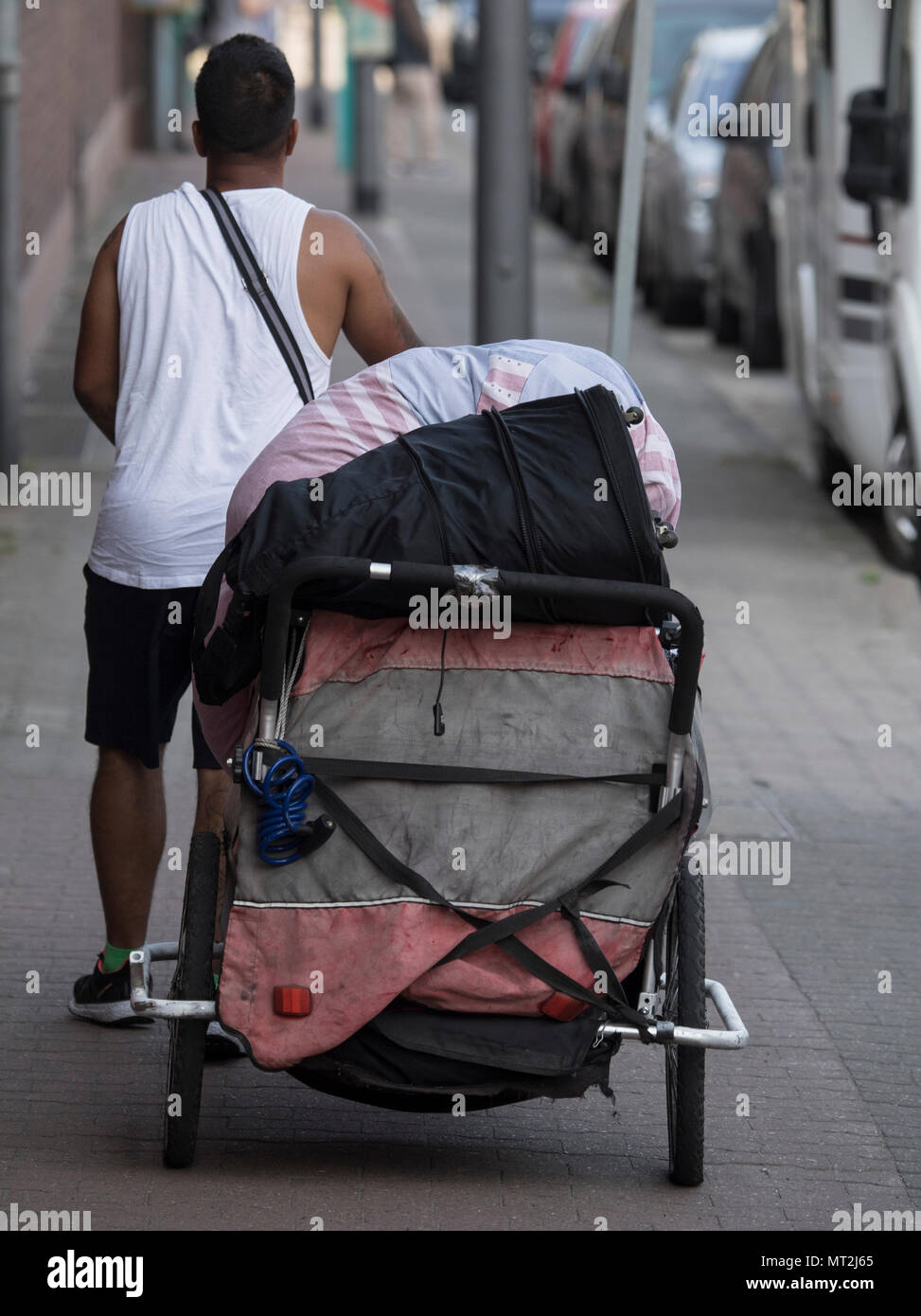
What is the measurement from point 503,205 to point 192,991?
20.7 ft

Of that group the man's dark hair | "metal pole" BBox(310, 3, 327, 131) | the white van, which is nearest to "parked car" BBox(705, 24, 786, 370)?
the white van

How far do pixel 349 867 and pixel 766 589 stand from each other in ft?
20.0

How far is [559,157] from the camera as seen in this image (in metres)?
25.0

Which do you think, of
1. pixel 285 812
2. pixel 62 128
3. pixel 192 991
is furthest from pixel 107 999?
pixel 62 128

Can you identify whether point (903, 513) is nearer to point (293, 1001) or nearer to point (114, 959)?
point (114, 959)

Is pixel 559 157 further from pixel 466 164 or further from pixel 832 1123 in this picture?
pixel 832 1123

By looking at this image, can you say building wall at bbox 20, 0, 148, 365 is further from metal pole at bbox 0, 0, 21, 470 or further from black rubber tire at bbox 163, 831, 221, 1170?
black rubber tire at bbox 163, 831, 221, 1170

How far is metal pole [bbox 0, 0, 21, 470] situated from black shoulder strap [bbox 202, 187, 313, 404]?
623 centimetres

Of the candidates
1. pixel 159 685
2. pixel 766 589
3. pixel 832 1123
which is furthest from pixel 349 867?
pixel 766 589

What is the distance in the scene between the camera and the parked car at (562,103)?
23.9 metres

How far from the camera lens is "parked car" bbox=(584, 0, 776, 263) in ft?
65.6

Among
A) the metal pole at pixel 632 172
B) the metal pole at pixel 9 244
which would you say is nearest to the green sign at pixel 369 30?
the metal pole at pixel 9 244

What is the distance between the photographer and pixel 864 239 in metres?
10.2

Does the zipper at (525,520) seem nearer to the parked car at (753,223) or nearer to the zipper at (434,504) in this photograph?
the zipper at (434,504)
